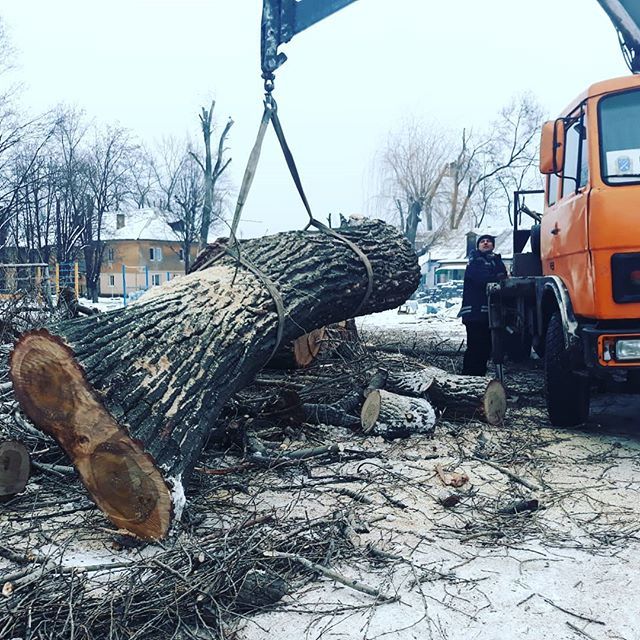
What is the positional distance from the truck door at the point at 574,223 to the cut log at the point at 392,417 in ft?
4.94

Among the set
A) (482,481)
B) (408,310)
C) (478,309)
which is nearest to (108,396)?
(482,481)

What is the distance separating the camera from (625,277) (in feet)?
15.4

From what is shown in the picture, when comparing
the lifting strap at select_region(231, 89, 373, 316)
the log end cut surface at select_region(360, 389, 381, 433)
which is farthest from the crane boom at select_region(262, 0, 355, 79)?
the log end cut surface at select_region(360, 389, 381, 433)

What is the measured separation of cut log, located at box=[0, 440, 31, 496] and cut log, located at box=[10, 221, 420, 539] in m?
0.47

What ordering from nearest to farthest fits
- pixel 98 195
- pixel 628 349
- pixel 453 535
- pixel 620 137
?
pixel 453 535, pixel 628 349, pixel 620 137, pixel 98 195

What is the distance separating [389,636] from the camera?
2.55m


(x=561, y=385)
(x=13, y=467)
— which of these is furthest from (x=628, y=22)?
(x=13, y=467)

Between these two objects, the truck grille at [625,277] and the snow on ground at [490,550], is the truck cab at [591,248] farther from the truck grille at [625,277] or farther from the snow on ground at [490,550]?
the snow on ground at [490,550]

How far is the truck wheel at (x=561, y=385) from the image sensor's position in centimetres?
545

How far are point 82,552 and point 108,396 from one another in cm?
78

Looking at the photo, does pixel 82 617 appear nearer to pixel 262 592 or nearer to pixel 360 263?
pixel 262 592

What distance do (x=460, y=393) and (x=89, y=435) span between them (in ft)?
11.8

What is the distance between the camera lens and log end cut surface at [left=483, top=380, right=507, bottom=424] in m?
5.95

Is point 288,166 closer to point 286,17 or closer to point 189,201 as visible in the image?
point 286,17
